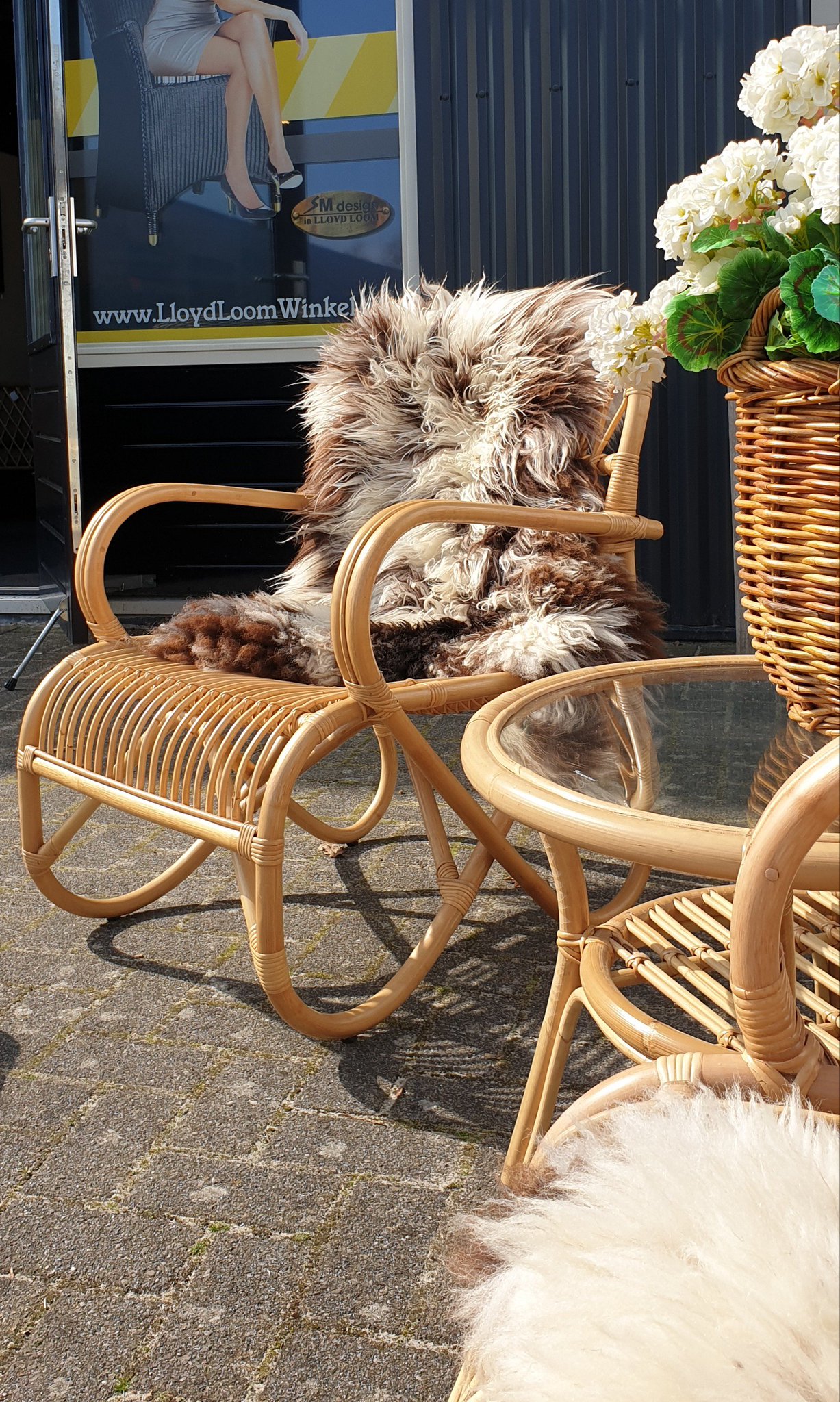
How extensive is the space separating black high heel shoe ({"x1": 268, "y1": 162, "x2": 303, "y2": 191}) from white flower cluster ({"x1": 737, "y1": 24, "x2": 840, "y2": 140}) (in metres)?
3.95

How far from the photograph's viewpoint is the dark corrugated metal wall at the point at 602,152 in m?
3.87

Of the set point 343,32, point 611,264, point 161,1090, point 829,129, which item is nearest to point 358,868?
point 161,1090

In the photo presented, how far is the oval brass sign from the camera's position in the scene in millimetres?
4410

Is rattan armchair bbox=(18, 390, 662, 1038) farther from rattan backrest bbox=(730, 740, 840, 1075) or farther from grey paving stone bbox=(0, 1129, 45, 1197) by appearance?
rattan backrest bbox=(730, 740, 840, 1075)

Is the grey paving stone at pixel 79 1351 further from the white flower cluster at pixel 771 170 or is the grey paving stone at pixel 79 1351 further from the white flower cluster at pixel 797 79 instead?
the white flower cluster at pixel 797 79

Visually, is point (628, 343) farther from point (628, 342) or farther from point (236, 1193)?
point (236, 1193)

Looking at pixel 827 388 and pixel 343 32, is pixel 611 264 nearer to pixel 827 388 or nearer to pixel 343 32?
pixel 343 32

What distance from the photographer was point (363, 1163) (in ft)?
4.33

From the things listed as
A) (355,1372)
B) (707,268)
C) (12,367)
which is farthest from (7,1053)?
(12,367)

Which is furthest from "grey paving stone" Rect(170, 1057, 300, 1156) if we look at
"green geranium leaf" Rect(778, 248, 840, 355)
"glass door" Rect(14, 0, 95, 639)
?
"glass door" Rect(14, 0, 95, 639)

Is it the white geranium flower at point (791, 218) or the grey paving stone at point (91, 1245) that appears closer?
the white geranium flower at point (791, 218)

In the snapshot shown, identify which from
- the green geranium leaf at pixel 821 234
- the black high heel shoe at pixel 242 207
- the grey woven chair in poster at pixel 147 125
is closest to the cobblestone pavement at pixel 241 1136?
the green geranium leaf at pixel 821 234

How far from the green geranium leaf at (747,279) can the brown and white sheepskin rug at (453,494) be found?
0.74 meters

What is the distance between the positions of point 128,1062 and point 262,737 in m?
0.47
